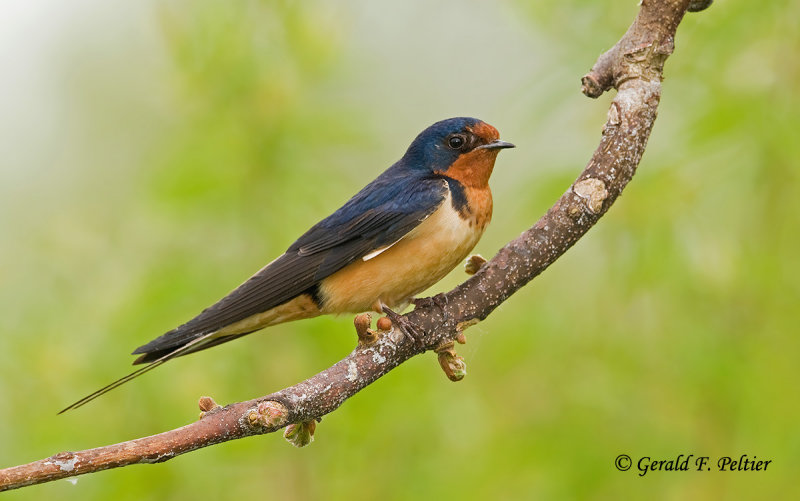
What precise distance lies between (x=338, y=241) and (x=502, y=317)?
117 cm

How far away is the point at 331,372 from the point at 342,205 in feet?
5.98

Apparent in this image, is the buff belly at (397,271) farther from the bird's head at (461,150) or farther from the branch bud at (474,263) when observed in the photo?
the branch bud at (474,263)

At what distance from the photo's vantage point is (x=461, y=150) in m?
4.42

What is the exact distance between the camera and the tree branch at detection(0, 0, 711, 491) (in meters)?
2.62

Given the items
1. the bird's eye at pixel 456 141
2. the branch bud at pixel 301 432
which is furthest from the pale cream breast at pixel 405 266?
the branch bud at pixel 301 432


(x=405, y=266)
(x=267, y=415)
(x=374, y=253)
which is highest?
(x=374, y=253)

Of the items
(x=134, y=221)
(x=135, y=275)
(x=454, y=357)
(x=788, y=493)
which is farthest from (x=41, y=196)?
(x=788, y=493)

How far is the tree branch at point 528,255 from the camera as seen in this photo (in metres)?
2.62

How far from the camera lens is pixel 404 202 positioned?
4.12 meters

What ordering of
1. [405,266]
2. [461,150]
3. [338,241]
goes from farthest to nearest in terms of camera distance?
1. [461,150]
2. [338,241]
3. [405,266]

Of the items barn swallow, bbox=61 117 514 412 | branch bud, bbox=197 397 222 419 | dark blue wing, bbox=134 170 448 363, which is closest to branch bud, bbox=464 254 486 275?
barn swallow, bbox=61 117 514 412

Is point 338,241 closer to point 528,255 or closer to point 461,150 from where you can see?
point 461,150

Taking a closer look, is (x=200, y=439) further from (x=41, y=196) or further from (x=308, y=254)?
(x=41, y=196)

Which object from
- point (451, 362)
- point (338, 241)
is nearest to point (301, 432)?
point (451, 362)
